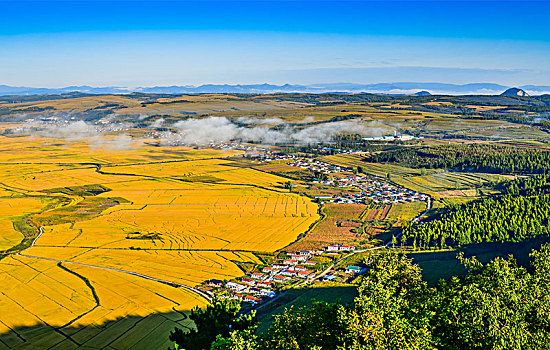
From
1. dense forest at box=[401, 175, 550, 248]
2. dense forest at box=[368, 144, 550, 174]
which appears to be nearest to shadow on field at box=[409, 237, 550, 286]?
dense forest at box=[401, 175, 550, 248]

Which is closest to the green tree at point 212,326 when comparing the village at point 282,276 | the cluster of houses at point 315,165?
the village at point 282,276

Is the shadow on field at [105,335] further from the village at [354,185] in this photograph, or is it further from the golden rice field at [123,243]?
the village at [354,185]

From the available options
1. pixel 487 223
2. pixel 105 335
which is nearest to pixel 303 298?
pixel 105 335

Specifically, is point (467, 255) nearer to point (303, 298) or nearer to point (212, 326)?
point (303, 298)

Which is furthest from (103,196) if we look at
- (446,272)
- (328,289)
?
(446,272)

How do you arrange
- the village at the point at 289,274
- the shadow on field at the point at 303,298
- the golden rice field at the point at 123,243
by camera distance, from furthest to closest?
the village at the point at 289,274
the shadow on field at the point at 303,298
the golden rice field at the point at 123,243

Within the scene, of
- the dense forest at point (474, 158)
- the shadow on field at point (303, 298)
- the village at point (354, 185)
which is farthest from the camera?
the dense forest at point (474, 158)

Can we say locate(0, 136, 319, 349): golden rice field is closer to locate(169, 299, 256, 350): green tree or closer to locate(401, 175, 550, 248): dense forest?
locate(169, 299, 256, 350): green tree
